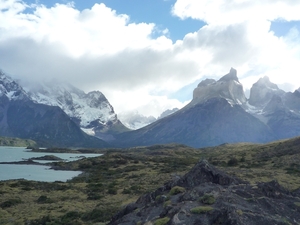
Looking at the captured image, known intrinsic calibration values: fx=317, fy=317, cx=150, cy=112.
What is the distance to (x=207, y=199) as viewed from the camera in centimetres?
1619

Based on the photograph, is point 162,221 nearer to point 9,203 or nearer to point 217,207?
point 217,207

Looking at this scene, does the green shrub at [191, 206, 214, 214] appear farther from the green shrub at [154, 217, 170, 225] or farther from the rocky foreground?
the green shrub at [154, 217, 170, 225]

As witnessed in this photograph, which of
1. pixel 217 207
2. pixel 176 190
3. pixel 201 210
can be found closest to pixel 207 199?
pixel 217 207

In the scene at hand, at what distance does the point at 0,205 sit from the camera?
122 ft

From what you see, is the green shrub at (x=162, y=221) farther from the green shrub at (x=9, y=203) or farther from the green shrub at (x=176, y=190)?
the green shrub at (x=9, y=203)

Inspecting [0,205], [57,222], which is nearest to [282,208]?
[57,222]

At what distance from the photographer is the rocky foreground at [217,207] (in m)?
14.3

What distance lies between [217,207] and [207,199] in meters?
0.91

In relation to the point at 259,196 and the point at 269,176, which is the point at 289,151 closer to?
the point at 269,176

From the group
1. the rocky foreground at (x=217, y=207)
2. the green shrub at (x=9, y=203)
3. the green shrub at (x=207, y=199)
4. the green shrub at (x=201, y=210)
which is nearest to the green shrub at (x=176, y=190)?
the rocky foreground at (x=217, y=207)

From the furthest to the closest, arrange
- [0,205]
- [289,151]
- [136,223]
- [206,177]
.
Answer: [289,151]
[0,205]
[206,177]
[136,223]

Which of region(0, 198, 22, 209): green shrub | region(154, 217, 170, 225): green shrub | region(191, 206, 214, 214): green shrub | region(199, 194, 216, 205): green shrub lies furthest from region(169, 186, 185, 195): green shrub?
region(0, 198, 22, 209): green shrub

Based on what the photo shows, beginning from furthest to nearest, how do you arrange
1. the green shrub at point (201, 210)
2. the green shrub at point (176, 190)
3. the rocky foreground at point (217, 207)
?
the green shrub at point (176, 190)
the green shrub at point (201, 210)
the rocky foreground at point (217, 207)

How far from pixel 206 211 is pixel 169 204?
8.60 feet
